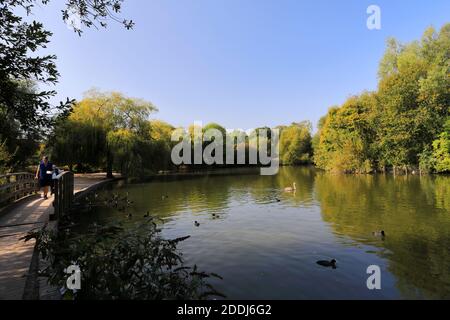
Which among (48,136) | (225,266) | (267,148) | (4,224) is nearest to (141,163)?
(4,224)

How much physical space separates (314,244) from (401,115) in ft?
106

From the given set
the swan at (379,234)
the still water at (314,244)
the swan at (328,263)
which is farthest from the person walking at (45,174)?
the swan at (379,234)

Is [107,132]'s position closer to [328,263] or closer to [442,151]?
[328,263]

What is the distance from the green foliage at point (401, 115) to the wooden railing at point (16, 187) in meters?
34.7

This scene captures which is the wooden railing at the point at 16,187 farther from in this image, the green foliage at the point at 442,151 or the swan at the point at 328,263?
the green foliage at the point at 442,151

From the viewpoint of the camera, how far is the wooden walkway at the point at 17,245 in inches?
187

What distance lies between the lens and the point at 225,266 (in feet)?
25.9

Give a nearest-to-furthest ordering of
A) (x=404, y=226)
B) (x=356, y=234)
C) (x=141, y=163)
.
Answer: (x=356, y=234), (x=404, y=226), (x=141, y=163)

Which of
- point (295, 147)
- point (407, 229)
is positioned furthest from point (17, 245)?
point (295, 147)

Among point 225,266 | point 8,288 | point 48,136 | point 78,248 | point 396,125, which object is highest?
point 396,125

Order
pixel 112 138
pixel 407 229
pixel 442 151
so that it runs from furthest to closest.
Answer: pixel 442 151
pixel 112 138
pixel 407 229

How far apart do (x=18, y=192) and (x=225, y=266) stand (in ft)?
32.8

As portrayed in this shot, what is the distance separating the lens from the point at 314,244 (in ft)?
32.0

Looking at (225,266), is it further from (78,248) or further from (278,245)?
(78,248)
